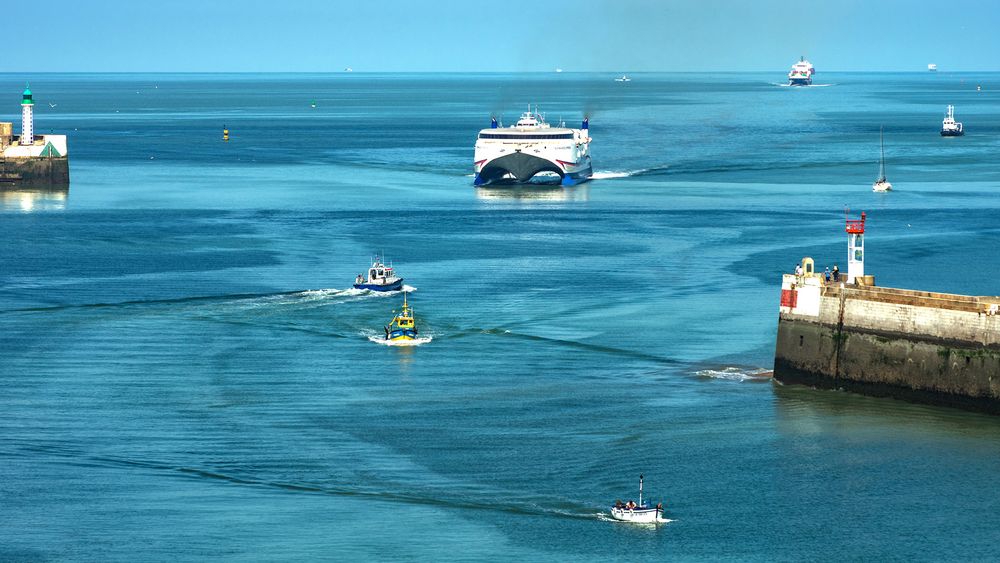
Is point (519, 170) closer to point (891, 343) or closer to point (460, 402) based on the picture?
point (460, 402)

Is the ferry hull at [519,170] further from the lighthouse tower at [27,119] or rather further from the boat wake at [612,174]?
the lighthouse tower at [27,119]

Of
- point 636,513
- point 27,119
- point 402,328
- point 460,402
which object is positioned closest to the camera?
point 636,513

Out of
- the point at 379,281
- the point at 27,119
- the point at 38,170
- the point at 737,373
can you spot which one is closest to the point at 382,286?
the point at 379,281

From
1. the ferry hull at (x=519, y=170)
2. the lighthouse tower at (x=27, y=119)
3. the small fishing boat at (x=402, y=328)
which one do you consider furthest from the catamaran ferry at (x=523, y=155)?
the small fishing boat at (x=402, y=328)

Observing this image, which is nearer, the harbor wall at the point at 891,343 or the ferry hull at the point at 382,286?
the harbor wall at the point at 891,343

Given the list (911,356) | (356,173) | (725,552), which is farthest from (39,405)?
(356,173)

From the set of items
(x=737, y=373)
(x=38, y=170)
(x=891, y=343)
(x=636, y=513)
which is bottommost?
(x=636, y=513)
